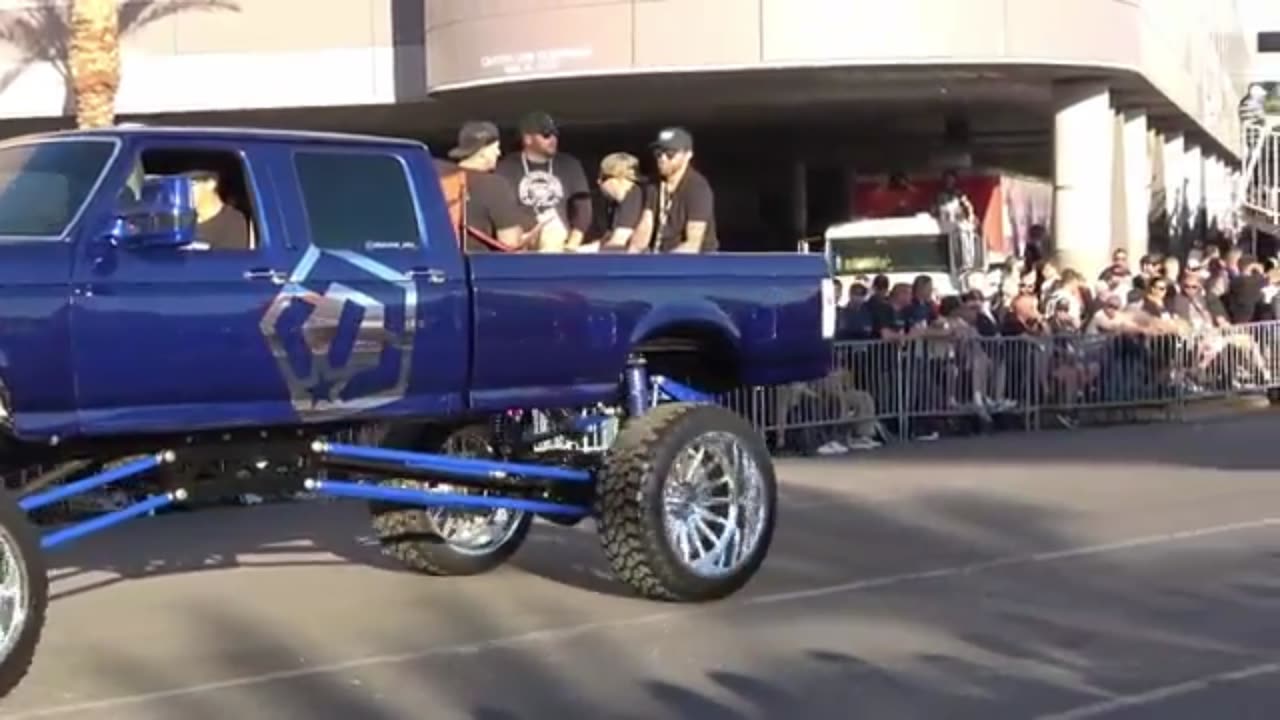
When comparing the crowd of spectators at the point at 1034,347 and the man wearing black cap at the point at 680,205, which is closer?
the man wearing black cap at the point at 680,205

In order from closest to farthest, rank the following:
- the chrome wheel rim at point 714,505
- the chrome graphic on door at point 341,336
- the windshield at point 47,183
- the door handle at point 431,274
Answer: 1. the windshield at point 47,183
2. the chrome graphic on door at point 341,336
3. the door handle at point 431,274
4. the chrome wheel rim at point 714,505

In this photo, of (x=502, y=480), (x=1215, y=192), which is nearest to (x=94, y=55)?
(x=502, y=480)

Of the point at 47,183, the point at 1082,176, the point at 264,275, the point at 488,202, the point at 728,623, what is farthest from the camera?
the point at 1082,176

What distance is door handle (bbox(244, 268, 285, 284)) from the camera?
945 cm

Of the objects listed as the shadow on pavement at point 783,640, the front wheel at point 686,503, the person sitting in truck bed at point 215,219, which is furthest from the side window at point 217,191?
the front wheel at point 686,503

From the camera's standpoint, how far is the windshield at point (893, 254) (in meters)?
31.7

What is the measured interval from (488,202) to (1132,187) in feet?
97.0

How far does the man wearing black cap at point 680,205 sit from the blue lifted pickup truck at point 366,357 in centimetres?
56

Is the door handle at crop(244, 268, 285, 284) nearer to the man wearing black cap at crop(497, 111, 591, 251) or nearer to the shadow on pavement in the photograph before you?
the shadow on pavement

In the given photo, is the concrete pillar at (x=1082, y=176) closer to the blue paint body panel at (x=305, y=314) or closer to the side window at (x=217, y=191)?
the blue paint body panel at (x=305, y=314)

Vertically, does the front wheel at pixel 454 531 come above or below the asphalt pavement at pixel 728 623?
above

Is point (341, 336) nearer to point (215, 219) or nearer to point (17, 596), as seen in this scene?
point (215, 219)

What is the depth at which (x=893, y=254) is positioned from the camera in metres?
31.9

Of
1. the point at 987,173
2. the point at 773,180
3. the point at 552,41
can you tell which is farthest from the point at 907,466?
the point at 773,180
